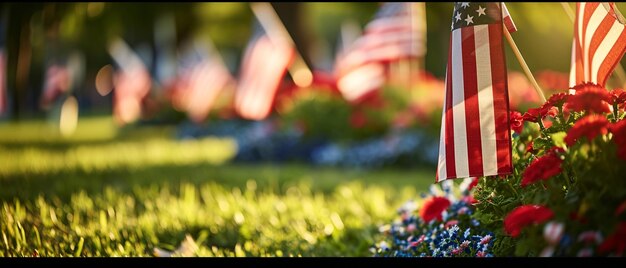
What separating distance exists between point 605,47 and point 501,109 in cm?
93

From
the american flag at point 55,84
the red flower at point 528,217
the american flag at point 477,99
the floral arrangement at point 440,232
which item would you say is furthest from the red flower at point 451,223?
the american flag at point 55,84

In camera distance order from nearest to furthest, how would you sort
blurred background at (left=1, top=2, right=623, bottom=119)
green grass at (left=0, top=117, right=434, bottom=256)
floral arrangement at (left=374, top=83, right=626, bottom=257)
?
floral arrangement at (left=374, top=83, right=626, bottom=257) < green grass at (left=0, top=117, right=434, bottom=256) < blurred background at (left=1, top=2, right=623, bottom=119)

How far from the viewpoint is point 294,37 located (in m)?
15.9

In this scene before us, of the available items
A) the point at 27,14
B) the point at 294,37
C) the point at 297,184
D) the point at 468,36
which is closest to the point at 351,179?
the point at 297,184

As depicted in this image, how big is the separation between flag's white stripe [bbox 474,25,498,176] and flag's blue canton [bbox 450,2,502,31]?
0.03 metres

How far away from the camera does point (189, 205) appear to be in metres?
6.13

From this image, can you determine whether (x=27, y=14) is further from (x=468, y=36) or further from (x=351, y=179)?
(x=468, y=36)

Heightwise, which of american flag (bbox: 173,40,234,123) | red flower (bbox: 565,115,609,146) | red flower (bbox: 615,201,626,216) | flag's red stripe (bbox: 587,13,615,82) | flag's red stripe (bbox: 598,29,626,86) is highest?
american flag (bbox: 173,40,234,123)

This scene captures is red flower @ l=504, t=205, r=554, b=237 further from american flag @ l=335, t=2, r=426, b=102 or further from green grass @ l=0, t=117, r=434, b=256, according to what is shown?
american flag @ l=335, t=2, r=426, b=102

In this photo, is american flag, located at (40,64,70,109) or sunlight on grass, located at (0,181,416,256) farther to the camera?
american flag, located at (40,64,70,109)

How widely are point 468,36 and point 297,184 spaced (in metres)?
4.84

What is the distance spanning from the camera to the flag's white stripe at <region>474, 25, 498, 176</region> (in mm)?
3395

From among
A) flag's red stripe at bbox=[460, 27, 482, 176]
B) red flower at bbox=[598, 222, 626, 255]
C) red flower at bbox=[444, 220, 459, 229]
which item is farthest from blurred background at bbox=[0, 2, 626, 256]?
red flower at bbox=[598, 222, 626, 255]

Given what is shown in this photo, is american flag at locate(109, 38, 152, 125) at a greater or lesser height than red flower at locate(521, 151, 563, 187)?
greater
